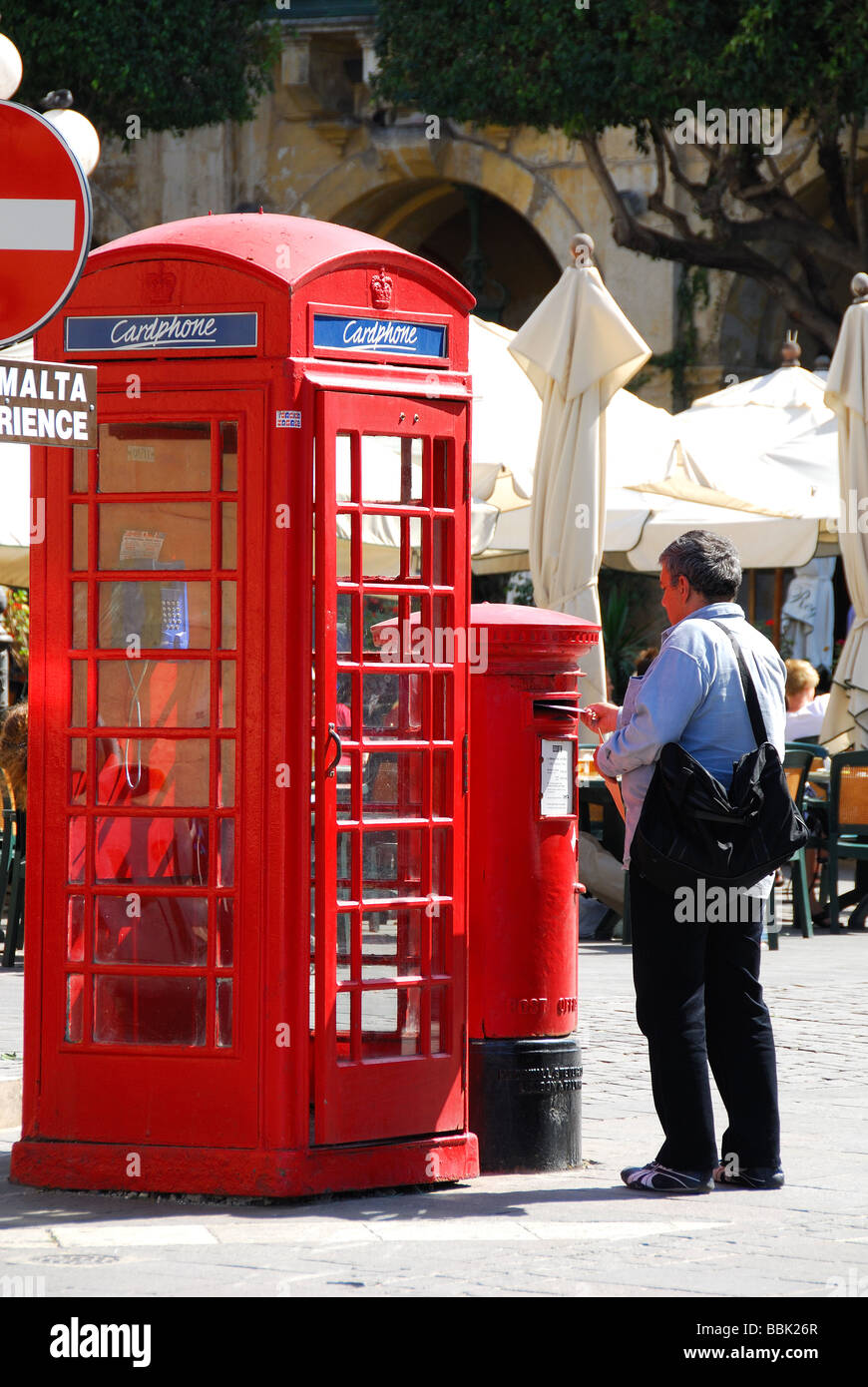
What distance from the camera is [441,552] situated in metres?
6.12

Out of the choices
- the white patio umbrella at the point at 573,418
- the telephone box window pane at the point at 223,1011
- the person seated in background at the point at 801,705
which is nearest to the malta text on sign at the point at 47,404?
the telephone box window pane at the point at 223,1011

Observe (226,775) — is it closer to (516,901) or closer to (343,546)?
(343,546)

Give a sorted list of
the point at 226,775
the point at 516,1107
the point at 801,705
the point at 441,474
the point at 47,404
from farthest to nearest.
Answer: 1. the point at 801,705
2. the point at 516,1107
3. the point at 441,474
4. the point at 226,775
5. the point at 47,404

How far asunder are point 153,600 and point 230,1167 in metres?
1.56

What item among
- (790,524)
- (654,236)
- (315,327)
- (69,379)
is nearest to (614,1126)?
(315,327)

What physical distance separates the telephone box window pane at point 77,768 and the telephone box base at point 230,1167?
97cm

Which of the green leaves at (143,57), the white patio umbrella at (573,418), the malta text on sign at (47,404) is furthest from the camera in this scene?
the green leaves at (143,57)

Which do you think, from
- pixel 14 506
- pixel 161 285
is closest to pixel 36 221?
pixel 161 285

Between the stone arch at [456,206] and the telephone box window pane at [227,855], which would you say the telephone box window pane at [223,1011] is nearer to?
the telephone box window pane at [227,855]

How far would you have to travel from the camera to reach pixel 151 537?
595cm

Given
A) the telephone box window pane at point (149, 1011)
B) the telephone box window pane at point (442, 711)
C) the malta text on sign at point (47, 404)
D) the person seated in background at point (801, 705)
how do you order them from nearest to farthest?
the malta text on sign at point (47, 404) → the telephone box window pane at point (149, 1011) → the telephone box window pane at point (442, 711) → the person seated in background at point (801, 705)

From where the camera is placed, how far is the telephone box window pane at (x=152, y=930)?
5922 millimetres

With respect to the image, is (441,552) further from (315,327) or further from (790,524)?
(790,524)

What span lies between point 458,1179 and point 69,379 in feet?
8.51
